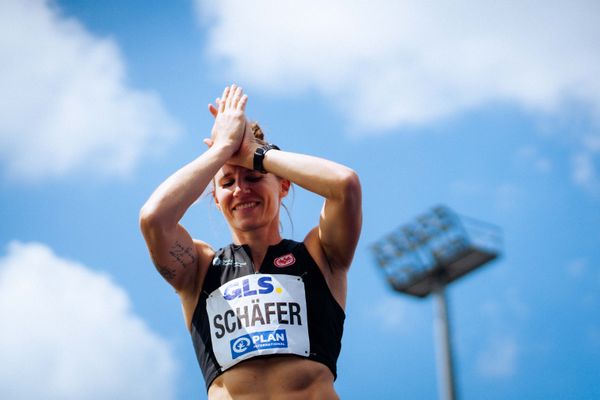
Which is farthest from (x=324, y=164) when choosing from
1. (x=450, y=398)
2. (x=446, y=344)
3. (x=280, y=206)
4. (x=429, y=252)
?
(x=429, y=252)

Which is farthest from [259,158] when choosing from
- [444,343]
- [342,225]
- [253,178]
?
[444,343]

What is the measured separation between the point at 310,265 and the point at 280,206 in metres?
0.78

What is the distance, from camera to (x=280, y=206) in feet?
18.8

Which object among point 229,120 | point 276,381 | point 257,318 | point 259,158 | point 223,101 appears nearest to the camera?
point 276,381

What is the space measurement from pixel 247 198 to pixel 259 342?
1.01 meters

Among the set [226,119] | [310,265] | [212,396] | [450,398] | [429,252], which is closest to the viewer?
[212,396]

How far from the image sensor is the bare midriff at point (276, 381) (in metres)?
4.57

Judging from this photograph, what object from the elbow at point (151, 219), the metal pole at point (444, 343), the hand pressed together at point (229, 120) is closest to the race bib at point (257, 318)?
the elbow at point (151, 219)

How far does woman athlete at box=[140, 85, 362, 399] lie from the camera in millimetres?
4660

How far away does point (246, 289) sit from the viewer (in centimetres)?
487

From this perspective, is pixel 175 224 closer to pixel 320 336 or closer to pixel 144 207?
pixel 144 207

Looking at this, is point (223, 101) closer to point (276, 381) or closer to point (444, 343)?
point (276, 381)

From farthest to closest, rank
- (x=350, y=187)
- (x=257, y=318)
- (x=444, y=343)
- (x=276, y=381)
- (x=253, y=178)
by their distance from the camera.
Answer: (x=444, y=343) → (x=253, y=178) → (x=350, y=187) → (x=257, y=318) → (x=276, y=381)

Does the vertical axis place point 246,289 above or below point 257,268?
below
